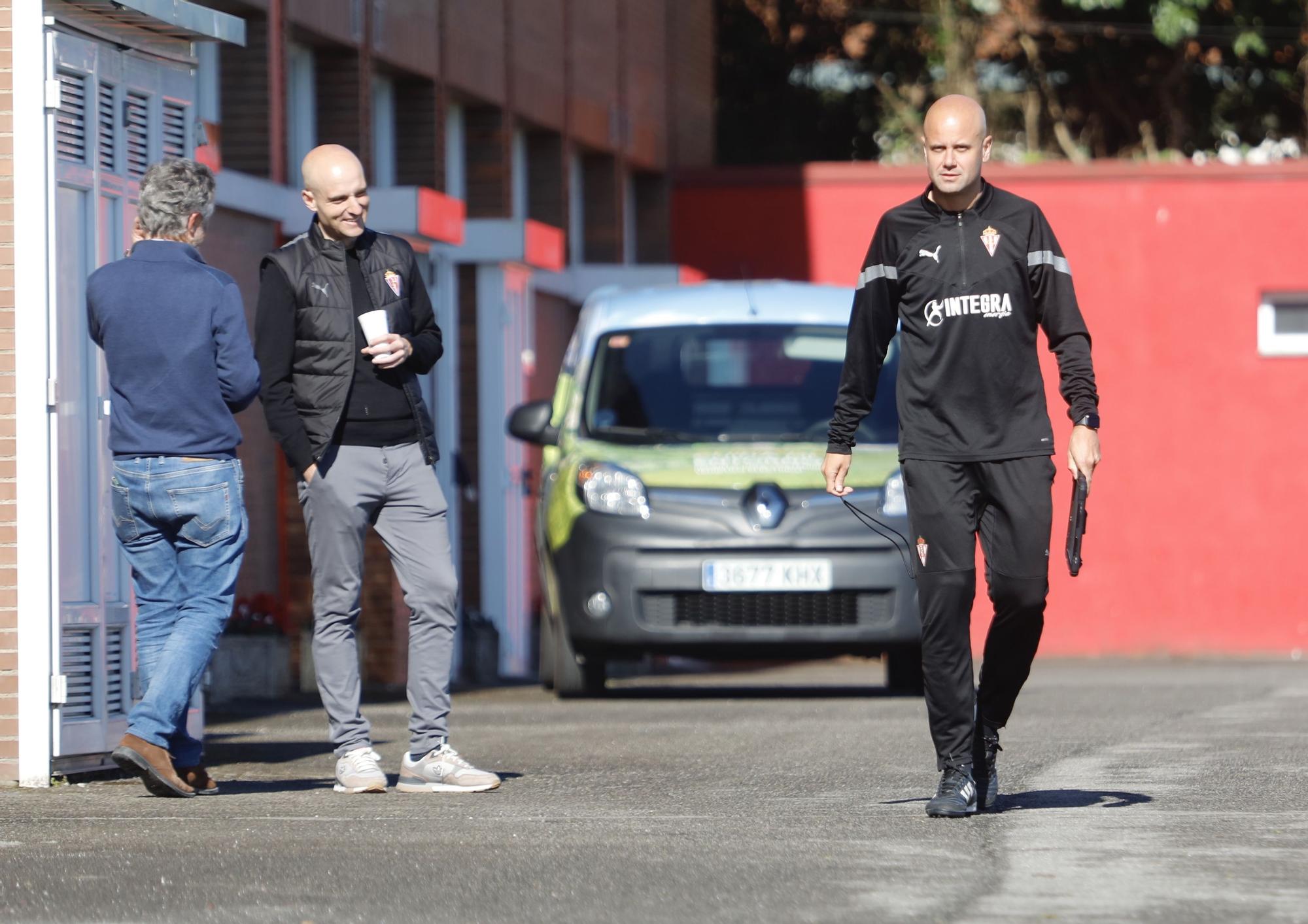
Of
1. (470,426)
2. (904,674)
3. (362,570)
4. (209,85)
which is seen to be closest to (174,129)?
(362,570)

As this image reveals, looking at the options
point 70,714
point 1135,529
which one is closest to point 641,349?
point 70,714

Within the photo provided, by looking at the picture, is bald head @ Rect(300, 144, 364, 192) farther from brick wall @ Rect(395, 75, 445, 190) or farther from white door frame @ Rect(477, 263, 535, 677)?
brick wall @ Rect(395, 75, 445, 190)

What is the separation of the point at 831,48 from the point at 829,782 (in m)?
30.2

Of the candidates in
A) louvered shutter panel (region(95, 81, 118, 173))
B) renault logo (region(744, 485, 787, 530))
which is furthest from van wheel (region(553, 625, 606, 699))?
louvered shutter panel (region(95, 81, 118, 173))

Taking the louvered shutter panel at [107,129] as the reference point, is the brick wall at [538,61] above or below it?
above

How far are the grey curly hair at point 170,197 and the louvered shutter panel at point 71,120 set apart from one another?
699 mm

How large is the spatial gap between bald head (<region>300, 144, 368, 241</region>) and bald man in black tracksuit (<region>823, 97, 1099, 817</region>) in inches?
67.2

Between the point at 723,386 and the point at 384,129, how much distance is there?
622 centimetres

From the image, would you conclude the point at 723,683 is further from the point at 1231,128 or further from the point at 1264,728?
the point at 1231,128

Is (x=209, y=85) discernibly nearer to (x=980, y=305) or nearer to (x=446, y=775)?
(x=446, y=775)

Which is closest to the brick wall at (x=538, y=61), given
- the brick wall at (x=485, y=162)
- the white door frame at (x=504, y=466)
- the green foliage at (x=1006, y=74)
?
the brick wall at (x=485, y=162)

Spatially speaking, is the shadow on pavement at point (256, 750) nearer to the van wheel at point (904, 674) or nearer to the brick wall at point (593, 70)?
the van wheel at point (904, 674)

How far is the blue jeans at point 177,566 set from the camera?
8.06m

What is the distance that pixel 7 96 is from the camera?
28.7 feet
